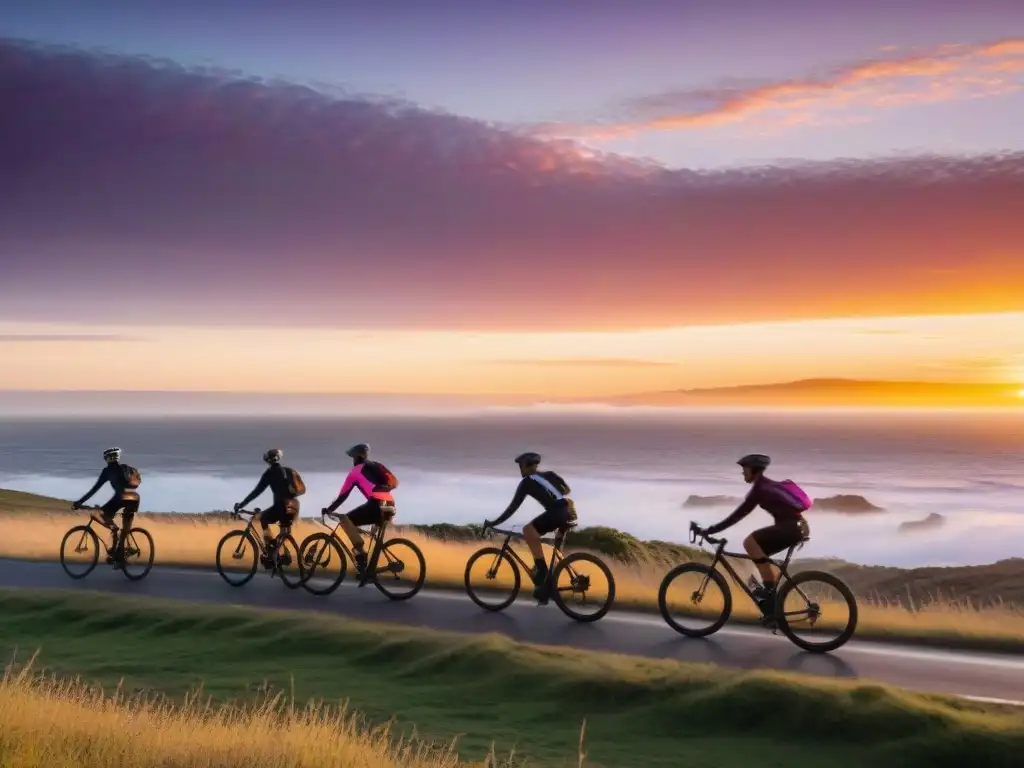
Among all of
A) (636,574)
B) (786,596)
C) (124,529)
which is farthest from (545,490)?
(124,529)

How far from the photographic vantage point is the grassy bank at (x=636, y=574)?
1573cm

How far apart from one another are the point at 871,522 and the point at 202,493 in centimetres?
8599

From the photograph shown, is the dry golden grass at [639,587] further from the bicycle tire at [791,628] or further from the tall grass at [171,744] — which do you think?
the tall grass at [171,744]

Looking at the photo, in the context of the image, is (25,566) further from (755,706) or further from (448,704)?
(755,706)

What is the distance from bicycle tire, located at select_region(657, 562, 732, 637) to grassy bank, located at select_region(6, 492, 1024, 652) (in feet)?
5.99

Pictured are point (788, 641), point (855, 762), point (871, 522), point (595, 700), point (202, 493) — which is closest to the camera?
point (855, 762)

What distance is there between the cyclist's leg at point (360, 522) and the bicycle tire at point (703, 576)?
5058 millimetres

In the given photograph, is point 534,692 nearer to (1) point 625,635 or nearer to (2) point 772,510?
(1) point 625,635

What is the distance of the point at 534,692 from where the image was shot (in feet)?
42.8

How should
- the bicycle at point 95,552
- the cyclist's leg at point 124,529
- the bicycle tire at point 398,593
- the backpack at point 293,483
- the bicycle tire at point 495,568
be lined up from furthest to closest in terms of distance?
1. the bicycle at point 95,552
2. the cyclist's leg at point 124,529
3. the backpack at point 293,483
4. the bicycle tire at point 398,593
5. the bicycle tire at point 495,568

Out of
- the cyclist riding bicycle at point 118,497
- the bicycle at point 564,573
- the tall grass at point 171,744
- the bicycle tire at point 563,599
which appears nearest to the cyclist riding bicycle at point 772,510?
the bicycle at point 564,573

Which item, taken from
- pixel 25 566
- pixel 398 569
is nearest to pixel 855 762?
pixel 398 569

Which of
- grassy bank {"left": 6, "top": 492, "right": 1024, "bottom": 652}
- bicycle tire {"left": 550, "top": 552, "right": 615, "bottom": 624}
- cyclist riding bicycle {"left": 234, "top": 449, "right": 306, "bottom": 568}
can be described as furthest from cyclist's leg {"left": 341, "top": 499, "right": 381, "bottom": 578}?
bicycle tire {"left": 550, "top": 552, "right": 615, "bottom": 624}

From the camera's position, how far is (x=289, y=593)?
64.8 ft
